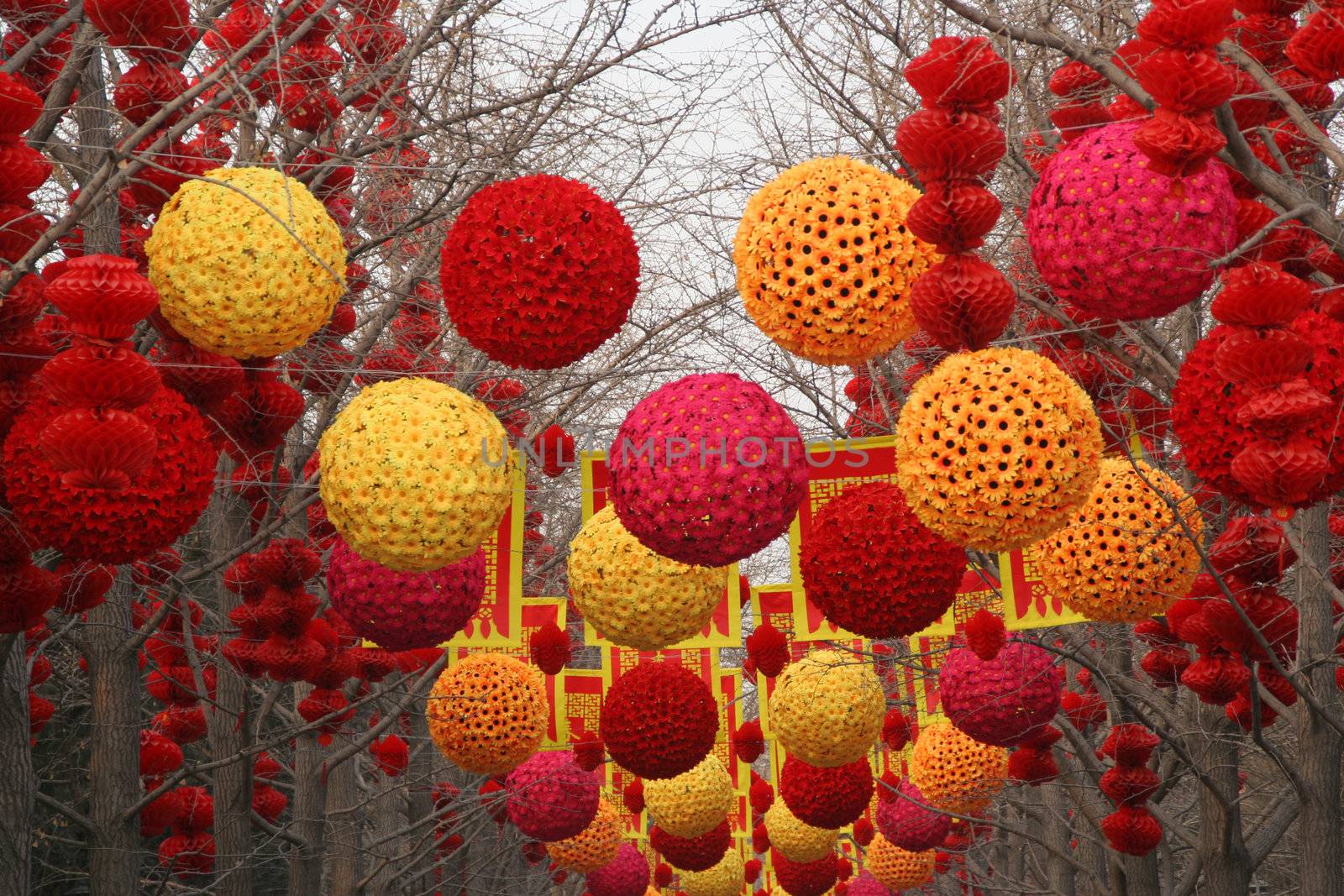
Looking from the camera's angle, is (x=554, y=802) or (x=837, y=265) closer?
(x=837, y=265)

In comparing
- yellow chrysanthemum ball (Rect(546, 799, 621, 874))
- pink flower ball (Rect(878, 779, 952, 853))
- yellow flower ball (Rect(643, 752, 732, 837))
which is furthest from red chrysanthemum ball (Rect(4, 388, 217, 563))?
yellow chrysanthemum ball (Rect(546, 799, 621, 874))

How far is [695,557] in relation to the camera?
16.2 feet

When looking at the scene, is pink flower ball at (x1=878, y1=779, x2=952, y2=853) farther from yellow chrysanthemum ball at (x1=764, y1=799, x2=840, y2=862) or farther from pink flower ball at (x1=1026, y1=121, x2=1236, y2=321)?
pink flower ball at (x1=1026, y1=121, x2=1236, y2=321)

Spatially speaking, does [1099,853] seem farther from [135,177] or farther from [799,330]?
[135,177]

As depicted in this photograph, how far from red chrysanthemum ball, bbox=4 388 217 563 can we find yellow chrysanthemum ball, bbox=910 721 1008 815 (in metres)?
6.68

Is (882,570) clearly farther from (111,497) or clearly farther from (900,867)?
(900,867)

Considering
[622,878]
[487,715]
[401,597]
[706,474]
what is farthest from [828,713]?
[622,878]

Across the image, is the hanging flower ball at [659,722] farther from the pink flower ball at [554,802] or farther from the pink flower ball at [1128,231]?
the pink flower ball at [1128,231]

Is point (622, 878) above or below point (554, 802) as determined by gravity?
below

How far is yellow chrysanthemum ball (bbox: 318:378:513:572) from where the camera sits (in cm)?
495

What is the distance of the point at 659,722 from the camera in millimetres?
8531

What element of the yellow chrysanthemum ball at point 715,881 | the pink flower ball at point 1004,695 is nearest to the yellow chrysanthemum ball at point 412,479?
the pink flower ball at point 1004,695

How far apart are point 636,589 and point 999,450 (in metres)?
2.87

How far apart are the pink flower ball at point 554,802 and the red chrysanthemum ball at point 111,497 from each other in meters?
6.13
